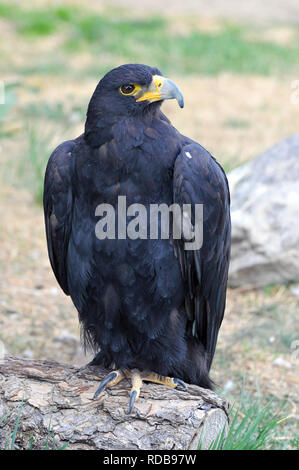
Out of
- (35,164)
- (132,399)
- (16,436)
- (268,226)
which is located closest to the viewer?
(16,436)

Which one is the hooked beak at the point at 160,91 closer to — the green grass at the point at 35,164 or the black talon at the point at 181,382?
the black talon at the point at 181,382

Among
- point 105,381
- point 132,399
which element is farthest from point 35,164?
point 132,399

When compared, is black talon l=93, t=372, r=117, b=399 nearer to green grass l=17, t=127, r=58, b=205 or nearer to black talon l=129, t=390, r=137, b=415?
black talon l=129, t=390, r=137, b=415

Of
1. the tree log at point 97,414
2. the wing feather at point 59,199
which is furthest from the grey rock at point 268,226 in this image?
the tree log at point 97,414

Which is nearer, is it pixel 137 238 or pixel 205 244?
pixel 137 238

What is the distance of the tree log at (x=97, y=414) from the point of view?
2.88 metres

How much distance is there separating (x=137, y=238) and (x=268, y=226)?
2256mm

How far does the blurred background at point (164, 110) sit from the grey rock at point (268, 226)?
0.08 meters

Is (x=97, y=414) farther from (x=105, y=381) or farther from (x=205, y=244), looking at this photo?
(x=205, y=244)

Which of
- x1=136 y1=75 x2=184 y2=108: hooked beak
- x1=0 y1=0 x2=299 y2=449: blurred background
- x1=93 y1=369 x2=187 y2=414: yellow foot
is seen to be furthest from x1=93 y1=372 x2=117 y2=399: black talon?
x1=136 y1=75 x2=184 y2=108: hooked beak

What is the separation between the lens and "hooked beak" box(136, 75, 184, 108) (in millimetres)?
3080

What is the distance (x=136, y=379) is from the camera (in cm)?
323

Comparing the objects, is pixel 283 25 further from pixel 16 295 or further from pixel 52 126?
pixel 16 295
